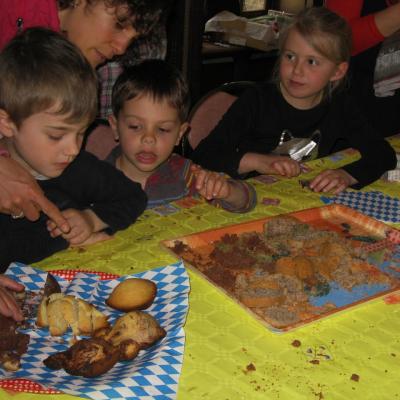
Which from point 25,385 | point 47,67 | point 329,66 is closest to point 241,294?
point 25,385

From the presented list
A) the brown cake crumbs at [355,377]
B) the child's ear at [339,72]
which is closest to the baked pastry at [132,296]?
the brown cake crumbs at [355,377]

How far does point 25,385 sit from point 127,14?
37.3 inches

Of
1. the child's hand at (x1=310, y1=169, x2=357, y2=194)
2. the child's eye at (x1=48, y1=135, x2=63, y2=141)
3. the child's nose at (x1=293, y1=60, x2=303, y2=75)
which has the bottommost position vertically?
the child's hand at (x1=310, y1=169, x2=357, y2=194)

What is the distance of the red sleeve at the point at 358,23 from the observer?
2.18m

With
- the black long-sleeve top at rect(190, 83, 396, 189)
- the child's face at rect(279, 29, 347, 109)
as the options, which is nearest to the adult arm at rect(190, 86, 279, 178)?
the black long-sleeve top at rect(190, 83, 396, 189)

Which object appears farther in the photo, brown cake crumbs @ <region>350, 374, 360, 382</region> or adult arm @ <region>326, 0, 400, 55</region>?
adult arm @ <region>326, 0, 400, 55</region>

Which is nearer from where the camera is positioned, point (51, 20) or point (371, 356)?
point (371, 356)

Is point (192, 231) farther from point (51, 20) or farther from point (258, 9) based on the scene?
point (258, 9)

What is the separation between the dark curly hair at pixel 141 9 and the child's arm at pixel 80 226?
0.50m

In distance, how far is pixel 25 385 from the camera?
2.54 ft

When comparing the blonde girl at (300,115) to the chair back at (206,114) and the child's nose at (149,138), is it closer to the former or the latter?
the chair back at (206,114)

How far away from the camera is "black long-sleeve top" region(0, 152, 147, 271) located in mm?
1217

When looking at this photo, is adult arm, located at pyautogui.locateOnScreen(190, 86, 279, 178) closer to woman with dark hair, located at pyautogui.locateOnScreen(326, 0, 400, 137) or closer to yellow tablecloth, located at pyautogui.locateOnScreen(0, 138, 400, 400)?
woman with dark hair, located at pyautogui.locateOnScreen(326, 0, 400, 137)

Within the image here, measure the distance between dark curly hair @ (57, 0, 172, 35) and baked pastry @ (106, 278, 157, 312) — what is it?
2.41ft
